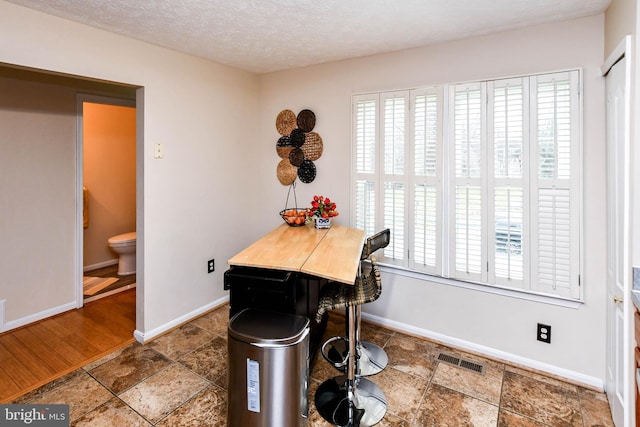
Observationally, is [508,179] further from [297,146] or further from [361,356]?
[297,146]

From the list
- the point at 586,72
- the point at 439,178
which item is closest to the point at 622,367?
the point at 439,178

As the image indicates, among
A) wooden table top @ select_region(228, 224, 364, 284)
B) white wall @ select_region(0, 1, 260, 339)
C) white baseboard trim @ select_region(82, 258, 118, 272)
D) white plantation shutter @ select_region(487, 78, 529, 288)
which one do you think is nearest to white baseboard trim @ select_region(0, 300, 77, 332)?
white wall @ select_region(0, 1, 260, 339)

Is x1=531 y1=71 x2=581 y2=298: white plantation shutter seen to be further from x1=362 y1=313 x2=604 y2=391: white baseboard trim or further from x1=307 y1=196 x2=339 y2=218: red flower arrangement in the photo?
x1=307 y1=196 x2=339 y2=218: red flower arrangement

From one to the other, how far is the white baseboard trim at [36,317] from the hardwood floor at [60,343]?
0.15ft

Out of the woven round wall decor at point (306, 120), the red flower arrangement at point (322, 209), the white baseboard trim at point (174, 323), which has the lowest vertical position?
the white baseboard trim at point (174, 323)

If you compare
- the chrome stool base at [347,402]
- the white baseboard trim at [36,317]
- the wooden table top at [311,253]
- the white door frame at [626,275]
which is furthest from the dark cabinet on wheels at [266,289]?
the white baseboard trim at [36,317]

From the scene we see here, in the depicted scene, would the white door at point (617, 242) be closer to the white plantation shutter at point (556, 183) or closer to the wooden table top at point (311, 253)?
the white plantation shutter at point (556, 183)

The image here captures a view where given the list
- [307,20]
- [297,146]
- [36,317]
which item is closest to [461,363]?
[297,146]

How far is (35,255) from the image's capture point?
3076 mm

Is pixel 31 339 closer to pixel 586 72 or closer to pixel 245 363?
pixel 245 363

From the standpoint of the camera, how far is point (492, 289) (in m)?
2.51

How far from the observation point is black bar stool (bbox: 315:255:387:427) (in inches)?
76.0

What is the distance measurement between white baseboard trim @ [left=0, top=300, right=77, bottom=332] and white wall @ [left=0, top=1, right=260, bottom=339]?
27mm

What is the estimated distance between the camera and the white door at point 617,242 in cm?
163
